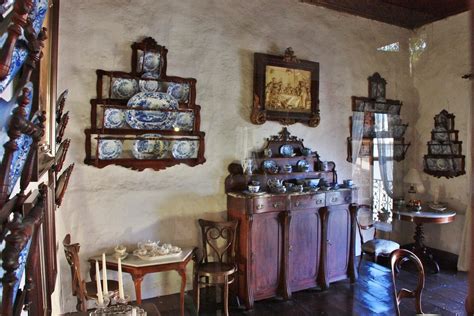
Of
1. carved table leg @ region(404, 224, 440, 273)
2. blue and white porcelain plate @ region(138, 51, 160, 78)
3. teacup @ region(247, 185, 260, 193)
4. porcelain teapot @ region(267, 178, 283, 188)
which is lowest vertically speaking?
carved table leg @ region(404, 224, 440, 273)

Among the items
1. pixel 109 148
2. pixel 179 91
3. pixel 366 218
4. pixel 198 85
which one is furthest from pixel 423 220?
pixel 109 148

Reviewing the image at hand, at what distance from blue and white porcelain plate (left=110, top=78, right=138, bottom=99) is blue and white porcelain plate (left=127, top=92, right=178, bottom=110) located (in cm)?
6

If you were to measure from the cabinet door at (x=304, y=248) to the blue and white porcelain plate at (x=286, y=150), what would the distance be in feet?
2.28

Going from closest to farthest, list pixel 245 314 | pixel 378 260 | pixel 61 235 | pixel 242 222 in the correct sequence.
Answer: pixel 61 235, pixel 245 314, pixel 242 222, pixel 378 260

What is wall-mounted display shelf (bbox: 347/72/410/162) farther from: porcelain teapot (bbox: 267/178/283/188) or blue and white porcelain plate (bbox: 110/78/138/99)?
blue and white porcelain plate (bbox: 110/78/138/99)

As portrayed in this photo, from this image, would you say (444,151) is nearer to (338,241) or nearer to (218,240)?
(338,241)

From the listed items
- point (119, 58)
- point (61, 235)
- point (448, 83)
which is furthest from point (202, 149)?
point (448, 83)

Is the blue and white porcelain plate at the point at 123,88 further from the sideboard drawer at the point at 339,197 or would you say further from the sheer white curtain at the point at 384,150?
the sheer white curtain at the point at 384,150

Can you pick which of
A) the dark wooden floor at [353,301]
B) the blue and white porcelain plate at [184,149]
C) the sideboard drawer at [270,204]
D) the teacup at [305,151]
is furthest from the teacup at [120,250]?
the teacup at [305,151]

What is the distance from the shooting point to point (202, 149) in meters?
3.12

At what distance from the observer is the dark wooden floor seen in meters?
2.79

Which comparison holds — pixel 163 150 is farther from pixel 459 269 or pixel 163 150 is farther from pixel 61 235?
pixel 459 269

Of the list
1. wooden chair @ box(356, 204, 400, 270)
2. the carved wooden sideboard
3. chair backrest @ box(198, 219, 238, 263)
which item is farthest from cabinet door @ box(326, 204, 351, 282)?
chair backrest @ box(198, 219, 238, 263)

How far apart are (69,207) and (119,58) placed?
1.31 metres
